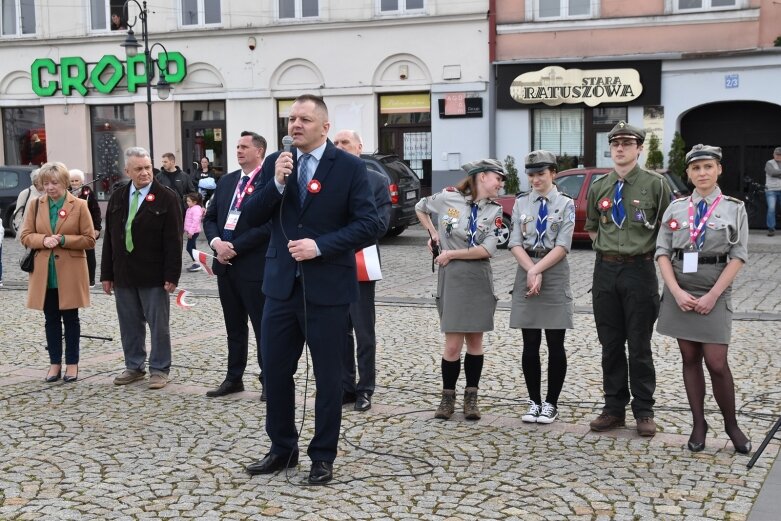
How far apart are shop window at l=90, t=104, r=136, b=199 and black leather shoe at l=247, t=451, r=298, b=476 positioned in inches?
874

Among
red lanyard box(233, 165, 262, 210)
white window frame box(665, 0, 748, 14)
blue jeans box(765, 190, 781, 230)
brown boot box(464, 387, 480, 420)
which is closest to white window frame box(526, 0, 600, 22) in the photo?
white window frame box(665, 0, 748, 14)

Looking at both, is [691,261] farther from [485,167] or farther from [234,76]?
[234,76]

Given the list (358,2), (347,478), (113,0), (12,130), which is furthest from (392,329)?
(12,130)

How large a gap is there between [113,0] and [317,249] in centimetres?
2360

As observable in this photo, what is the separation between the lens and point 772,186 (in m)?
18.9

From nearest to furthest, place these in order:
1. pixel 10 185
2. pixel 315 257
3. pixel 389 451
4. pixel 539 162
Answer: pixel 315 257 → pixel 389 451 → pixel 539 162 → pixel 10 185

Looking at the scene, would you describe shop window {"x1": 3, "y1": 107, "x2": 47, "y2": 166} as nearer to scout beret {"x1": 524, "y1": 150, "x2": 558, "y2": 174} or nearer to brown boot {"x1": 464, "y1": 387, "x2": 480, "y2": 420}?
brown boot {"x1": 464, "y1": 387, "x2": 480, "y2": 420}

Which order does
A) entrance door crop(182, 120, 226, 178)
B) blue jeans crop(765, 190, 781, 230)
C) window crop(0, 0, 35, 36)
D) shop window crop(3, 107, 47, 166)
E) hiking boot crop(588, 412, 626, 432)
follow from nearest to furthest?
1. hiking boot crop(588, 412, 626, 432)
2. blue jeans crop(765, 190, 781, 230)
3. entrance door crop(182, 120, 226, 178)
4. window crop(0, 0, 35, 36)
5. shop window crop(3, 107, 47, 166)

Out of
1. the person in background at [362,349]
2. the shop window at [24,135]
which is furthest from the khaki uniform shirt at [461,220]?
the shop window at [24,135]

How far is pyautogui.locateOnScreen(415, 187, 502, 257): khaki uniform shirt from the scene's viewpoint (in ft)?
19.8

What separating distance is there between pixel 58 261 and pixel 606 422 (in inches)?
169

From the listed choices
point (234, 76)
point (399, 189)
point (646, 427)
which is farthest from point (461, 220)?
point (234, 76)

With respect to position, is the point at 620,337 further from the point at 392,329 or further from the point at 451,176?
the point at 451,176

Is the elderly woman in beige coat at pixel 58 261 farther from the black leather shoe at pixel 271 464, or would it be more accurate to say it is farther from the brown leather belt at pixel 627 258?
the brown leather belt at pixel 627 258
